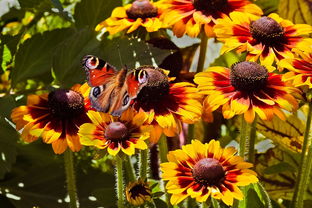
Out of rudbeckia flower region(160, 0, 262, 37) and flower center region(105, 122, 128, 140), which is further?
rudbeckia flower region(160, 0, 262, 37)

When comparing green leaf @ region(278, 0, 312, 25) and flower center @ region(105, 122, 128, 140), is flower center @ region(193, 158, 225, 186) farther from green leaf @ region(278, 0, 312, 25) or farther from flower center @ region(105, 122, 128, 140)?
green leaf @ region(278, 0, 312, 25)

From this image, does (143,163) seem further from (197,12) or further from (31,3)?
(31,3)

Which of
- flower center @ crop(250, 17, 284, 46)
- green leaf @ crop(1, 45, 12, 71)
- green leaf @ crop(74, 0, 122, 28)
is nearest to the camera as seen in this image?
flower center @ crop(250, 17, 284, 46)

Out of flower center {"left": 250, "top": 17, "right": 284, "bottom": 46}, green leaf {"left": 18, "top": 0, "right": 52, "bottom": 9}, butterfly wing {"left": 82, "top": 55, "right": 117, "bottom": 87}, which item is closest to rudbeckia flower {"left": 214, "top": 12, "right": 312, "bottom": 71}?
flower center {"left": 250, "top": 17, "right": 284, "bottom": 46}

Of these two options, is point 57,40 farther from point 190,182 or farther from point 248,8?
point 190,182

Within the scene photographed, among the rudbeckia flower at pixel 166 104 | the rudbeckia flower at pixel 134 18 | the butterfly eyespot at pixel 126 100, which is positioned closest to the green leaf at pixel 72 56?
the rudbeckia flower at pixel 134 18

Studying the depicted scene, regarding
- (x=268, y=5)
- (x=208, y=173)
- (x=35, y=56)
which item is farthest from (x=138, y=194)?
(x=268, y=5)
